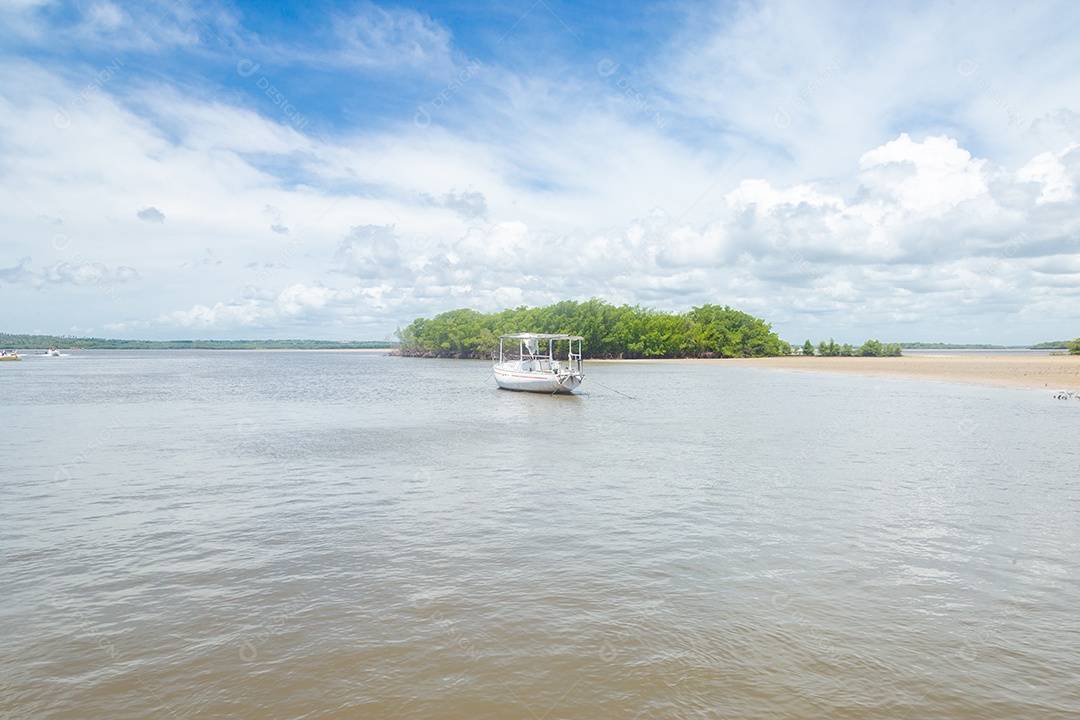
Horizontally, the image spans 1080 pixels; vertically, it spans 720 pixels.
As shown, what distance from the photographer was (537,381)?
2250 inches

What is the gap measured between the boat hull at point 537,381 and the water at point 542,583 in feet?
100

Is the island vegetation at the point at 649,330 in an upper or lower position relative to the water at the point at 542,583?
upper

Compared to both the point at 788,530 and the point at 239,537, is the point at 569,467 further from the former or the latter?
the point at 239,537

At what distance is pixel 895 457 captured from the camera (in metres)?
23.0

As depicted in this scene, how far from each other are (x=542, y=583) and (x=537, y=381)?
46.4 metres

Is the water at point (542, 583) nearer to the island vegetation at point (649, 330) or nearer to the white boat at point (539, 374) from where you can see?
the white boat at point (539, 374)

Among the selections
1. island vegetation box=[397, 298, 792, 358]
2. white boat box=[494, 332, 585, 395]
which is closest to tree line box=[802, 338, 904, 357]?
island vegetation box=[397, 298, 792, 358]

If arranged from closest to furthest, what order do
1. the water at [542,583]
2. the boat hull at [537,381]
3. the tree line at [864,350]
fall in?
the water at [542,583], the boat hull at [537,381], the tree line at [864,350]

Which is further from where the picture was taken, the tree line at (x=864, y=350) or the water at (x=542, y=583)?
the tree line at (x=864, y=350)

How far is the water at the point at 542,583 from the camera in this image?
751 centimetres

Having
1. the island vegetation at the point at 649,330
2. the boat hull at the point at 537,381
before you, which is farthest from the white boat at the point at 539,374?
the island vegetation at the point at 649,330

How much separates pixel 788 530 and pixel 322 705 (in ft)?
34.0

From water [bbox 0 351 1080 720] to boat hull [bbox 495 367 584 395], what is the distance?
30.6 m

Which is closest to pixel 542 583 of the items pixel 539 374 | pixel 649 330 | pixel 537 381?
pixel 539 374
